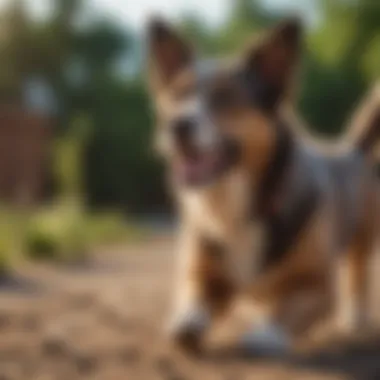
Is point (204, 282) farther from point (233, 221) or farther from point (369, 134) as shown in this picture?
point (369, 134)

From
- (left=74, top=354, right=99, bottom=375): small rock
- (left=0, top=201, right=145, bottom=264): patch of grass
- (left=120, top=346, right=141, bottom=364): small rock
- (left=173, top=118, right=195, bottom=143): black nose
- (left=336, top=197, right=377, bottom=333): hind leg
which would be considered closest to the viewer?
(left=74, top=354, right=99, bottom=375): small rock

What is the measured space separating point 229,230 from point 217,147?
0.62 ft

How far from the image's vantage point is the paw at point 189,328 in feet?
6.43

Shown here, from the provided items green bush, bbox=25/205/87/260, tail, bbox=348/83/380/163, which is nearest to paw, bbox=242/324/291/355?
tail, bbox=348/83/380/163

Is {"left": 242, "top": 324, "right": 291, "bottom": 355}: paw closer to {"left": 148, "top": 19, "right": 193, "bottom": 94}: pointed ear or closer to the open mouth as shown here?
the open mouth

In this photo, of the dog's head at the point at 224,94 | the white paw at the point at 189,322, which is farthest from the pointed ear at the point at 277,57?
the white paw at the point at 189,322

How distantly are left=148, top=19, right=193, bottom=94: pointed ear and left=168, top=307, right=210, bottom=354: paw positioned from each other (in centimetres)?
45

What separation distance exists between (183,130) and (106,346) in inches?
15.7

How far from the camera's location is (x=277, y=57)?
6.75ft

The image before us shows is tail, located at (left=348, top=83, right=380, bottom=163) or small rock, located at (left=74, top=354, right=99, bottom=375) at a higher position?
tail, located at (left=348, top=83, right=380, bottom=163)

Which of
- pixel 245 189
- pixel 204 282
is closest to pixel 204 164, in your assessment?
pixel 245 189

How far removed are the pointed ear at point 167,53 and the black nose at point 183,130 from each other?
7.7 inches

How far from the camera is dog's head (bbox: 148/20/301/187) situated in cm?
201

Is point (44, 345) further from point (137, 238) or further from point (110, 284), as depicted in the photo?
point (137, 238)
